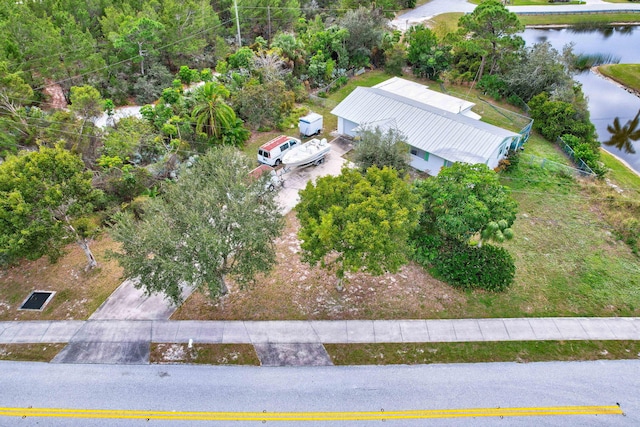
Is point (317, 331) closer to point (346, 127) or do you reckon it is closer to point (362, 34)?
point (346, 127)

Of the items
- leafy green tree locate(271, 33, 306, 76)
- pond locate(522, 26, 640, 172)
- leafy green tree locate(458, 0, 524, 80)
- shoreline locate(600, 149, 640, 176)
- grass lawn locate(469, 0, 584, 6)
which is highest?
leafy green tree locate(458, 0, 524, 80)

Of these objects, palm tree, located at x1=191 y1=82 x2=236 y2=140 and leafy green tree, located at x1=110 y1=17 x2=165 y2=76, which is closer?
palm tree, located at x1=191 y1=82 x2=236 y2=140

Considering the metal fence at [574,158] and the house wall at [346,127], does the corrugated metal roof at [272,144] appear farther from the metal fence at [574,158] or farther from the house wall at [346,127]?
the metal fence at [574,158]

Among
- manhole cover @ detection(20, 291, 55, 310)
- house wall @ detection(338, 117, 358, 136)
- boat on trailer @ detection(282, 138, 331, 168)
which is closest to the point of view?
manhole cover @ detection(20, 291, 55, 310)

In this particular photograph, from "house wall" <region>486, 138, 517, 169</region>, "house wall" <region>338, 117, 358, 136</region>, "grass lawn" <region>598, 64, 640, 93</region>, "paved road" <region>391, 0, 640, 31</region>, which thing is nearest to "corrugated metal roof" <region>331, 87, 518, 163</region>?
"house wall" <region>486, 138, 517, 169</region>

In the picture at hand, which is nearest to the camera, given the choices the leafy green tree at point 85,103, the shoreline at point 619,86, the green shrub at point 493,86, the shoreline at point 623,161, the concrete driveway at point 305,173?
the concrete driveway at point 305,173

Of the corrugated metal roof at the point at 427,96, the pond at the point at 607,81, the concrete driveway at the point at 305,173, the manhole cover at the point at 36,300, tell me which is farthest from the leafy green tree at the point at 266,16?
the manhole cover at the point at 36,300

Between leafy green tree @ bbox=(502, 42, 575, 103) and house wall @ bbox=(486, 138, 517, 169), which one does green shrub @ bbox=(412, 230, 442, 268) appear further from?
leafy green tree @ bbox=(502, 42, 575, 103)

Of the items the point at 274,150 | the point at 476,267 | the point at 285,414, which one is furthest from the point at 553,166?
the point at 285,414
